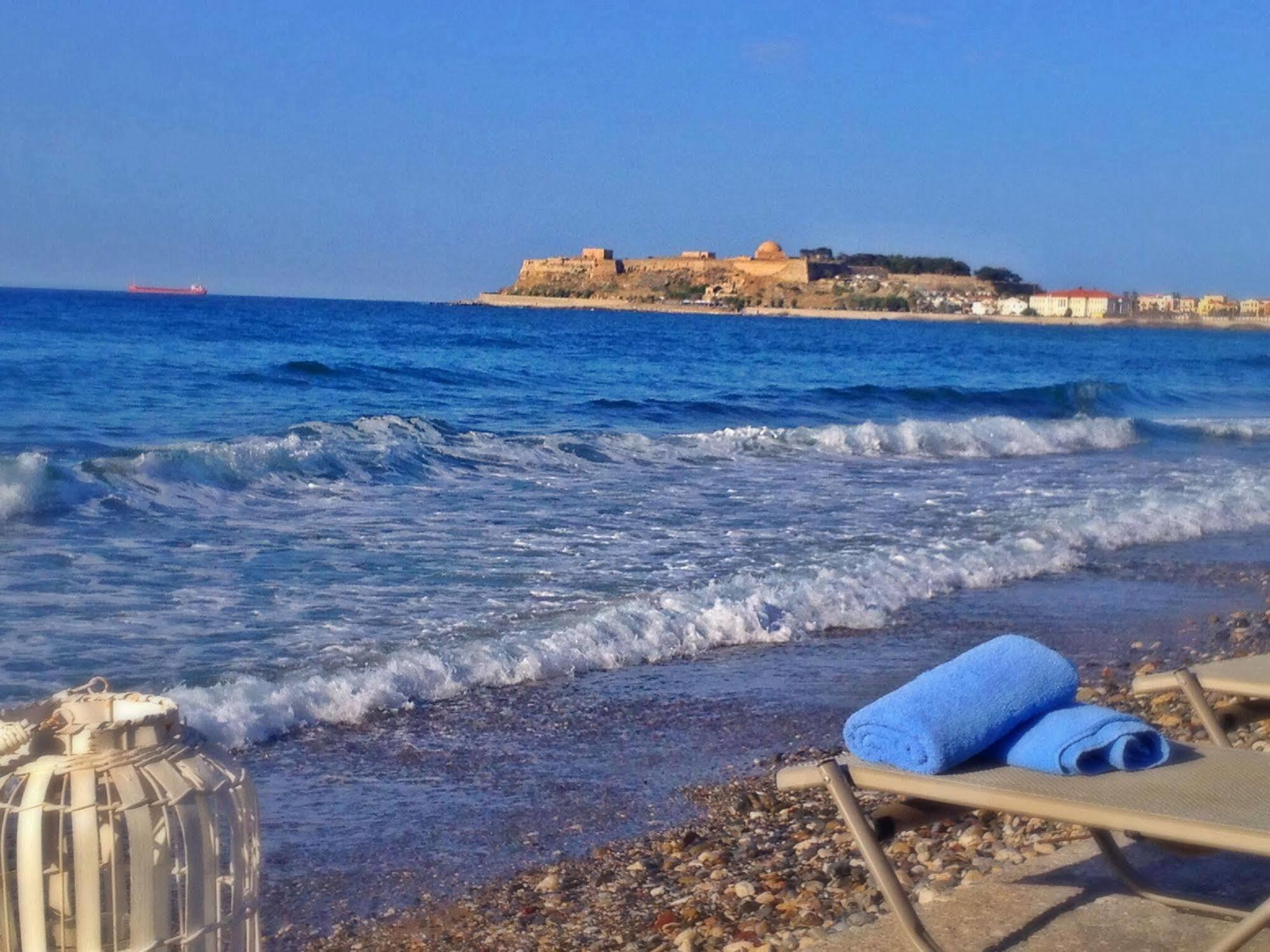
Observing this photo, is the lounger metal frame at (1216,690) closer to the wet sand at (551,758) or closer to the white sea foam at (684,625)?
the wet sand at (551,758)

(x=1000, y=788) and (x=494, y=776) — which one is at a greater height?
(x=1000, y=788)

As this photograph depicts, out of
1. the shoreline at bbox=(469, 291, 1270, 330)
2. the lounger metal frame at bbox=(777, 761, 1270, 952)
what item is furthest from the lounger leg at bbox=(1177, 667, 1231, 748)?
the shoreline at bbox=(469, 291, 1270, 330)

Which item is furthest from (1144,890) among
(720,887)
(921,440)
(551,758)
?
(921,440)

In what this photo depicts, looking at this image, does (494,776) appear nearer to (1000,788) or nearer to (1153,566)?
(1000,788)

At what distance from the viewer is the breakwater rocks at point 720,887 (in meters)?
3.34

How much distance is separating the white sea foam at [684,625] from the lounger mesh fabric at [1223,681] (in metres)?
3.05

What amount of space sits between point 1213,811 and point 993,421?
60.0 feet

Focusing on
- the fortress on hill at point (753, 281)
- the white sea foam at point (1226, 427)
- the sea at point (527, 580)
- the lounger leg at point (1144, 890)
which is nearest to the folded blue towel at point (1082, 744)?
the lounger leg at point (1144, 890)

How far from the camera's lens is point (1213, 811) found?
2482mm

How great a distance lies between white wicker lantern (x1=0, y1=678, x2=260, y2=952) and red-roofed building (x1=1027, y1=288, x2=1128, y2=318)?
112 meters

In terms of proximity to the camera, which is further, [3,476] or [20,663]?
[3,476]

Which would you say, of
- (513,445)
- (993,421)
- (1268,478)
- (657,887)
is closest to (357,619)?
(657,887)

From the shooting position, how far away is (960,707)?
9.05ft

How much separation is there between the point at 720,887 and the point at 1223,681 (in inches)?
56.3
